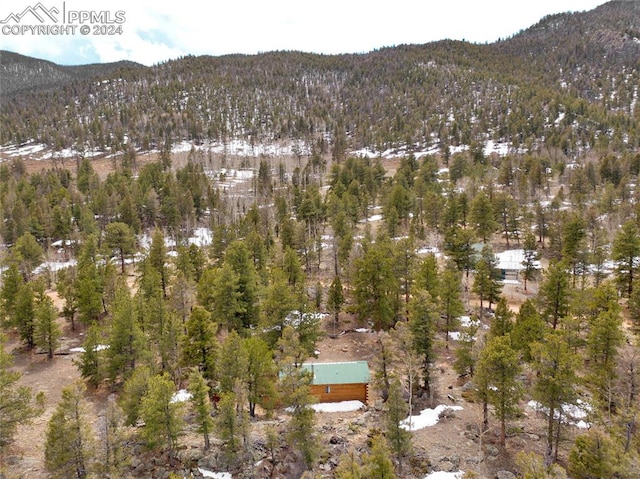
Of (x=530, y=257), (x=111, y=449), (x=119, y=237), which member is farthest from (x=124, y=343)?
(x=530, y=257)

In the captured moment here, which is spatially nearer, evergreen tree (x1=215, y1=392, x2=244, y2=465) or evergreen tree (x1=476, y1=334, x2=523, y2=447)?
evergreen tree (x1=215, y1=392, x2=244, y2=465)

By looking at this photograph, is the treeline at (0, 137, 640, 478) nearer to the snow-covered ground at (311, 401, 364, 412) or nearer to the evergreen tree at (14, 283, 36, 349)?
the evergreen tree at (14, 283, 36, 349)

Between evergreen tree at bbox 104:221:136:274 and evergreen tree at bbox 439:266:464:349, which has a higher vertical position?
evergreen tree at bbox 104:221:136:274

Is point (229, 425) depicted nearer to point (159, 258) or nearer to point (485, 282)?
point (485, 282)

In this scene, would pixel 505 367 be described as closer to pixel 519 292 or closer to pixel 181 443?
pixel 181 443

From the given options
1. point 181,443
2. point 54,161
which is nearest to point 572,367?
point 181,443

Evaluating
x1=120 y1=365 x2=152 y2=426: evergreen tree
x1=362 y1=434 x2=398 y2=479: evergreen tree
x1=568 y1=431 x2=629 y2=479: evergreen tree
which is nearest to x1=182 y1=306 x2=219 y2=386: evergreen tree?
x1=120 y1=365 x2=152 y2=426: evergreen tree

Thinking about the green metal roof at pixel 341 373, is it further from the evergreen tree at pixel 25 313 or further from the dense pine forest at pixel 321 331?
the evergreen tree at pixel 25 313
